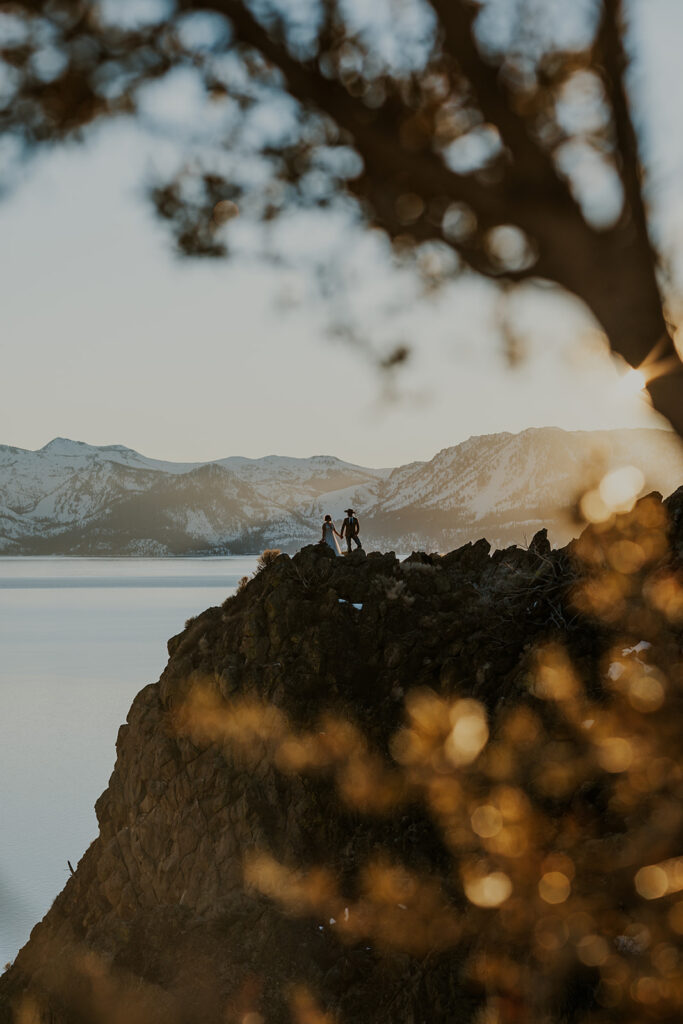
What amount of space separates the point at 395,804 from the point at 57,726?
3684 cm

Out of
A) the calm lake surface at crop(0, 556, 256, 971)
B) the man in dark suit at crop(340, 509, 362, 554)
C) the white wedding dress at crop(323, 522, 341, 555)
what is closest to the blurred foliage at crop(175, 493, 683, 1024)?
the white wedding dress at crop(323, 522, 341, 555)

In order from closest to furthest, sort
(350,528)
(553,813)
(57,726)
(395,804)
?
1. (553,813)
2. (395,804)
3. (350,528)
4. (57,726)

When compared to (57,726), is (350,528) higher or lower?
higher

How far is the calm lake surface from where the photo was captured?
28125 mm

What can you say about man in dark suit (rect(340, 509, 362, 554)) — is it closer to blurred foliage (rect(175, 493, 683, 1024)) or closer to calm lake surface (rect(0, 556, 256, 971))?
blurred foliage (rect(175, 493, 683, 1024))

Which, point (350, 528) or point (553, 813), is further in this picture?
point (350, 528)

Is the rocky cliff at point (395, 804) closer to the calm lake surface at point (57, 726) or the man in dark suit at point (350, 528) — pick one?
the man in dark suit at point (350, 528)

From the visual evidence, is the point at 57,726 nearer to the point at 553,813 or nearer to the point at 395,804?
the point at 395,804

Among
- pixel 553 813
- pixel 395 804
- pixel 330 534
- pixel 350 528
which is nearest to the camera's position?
pixel 553 813

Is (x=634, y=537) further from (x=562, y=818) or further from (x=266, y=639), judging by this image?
(x=266, y=639)

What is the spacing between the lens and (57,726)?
42.6 meters

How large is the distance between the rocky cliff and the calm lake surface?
40.6 feet

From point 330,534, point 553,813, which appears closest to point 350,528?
point 330,534

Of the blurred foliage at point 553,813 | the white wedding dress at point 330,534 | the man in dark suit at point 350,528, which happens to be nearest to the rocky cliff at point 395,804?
the blurred foliage at point 553,813
